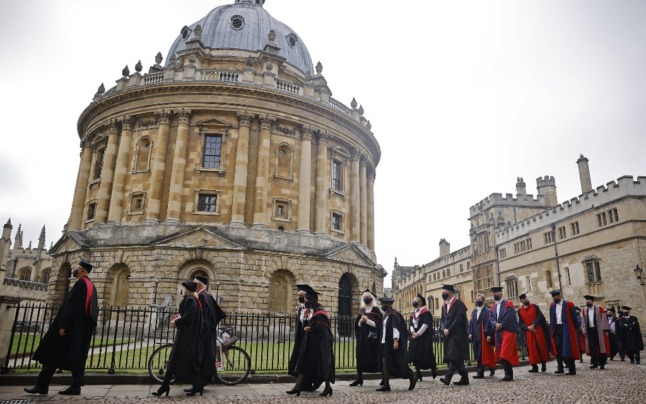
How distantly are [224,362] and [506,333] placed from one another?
6.88 meters

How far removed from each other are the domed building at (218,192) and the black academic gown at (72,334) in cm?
1732

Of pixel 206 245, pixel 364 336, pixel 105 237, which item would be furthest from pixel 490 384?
pixel 105 237

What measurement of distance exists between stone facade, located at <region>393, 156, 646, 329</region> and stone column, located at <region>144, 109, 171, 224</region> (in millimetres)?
30199

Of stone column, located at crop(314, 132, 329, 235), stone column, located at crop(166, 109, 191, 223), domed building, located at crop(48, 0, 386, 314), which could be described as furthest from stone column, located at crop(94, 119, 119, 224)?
stone column, located at crop(314, 132, 329, 235)

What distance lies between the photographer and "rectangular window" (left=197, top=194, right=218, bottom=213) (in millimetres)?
28391

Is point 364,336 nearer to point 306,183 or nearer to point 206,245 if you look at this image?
point 206,245

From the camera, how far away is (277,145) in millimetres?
30344

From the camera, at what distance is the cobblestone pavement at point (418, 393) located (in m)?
7.69

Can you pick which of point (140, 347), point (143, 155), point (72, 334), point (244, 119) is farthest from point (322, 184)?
point (72, 334)

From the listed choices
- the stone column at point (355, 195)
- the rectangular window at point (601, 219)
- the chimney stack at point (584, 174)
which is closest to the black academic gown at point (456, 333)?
the stone column at point (355, 195)

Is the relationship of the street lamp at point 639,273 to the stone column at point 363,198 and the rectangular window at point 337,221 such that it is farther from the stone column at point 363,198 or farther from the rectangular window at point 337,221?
the rectangular window at point 337,221

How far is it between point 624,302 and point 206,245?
27063 mm

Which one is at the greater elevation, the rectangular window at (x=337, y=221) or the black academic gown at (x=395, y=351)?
the rectangular window at (x=337, y=221)

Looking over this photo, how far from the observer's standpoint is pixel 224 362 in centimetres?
1061
